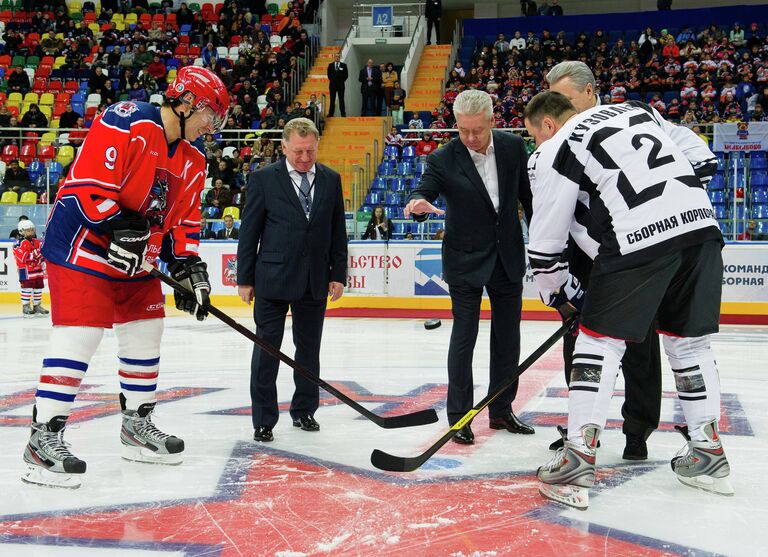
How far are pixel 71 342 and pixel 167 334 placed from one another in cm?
533

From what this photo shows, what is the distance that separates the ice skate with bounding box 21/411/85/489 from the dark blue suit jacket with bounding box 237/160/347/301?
3.74ft

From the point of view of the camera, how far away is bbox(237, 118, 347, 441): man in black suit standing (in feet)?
12.4

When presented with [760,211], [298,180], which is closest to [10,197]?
[298,180]

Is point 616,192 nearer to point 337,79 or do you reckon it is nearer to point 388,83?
point 337,79

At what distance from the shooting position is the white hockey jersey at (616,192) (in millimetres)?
2711

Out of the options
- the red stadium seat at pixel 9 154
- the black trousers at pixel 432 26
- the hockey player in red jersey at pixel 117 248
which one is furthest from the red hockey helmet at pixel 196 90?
the black trousers at pixel 432 26

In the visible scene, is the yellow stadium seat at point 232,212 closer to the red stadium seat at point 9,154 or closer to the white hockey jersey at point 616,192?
the red stadium seat at point 9,154

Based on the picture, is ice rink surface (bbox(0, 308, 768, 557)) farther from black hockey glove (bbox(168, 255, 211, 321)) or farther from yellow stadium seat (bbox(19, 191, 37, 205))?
yellow stadium seat (bbox(19, 191, 37, 205))

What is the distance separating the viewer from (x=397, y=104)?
57.9 ft

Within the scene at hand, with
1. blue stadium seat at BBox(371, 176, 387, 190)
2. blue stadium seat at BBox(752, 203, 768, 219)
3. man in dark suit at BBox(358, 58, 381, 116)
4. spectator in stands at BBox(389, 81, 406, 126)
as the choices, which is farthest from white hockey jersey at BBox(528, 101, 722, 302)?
man in dark suit at BBox(358, 58, 381, 116)

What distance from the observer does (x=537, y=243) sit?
2.81 metres

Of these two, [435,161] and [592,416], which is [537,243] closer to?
[592,416]

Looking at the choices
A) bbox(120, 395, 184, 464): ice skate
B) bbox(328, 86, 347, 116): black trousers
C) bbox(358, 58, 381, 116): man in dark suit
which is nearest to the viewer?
bbox(120, 395, 184, 464): ice skate

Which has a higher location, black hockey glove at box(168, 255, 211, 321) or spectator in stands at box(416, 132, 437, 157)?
spectator in stands at box(416, 132, 437, 157)
